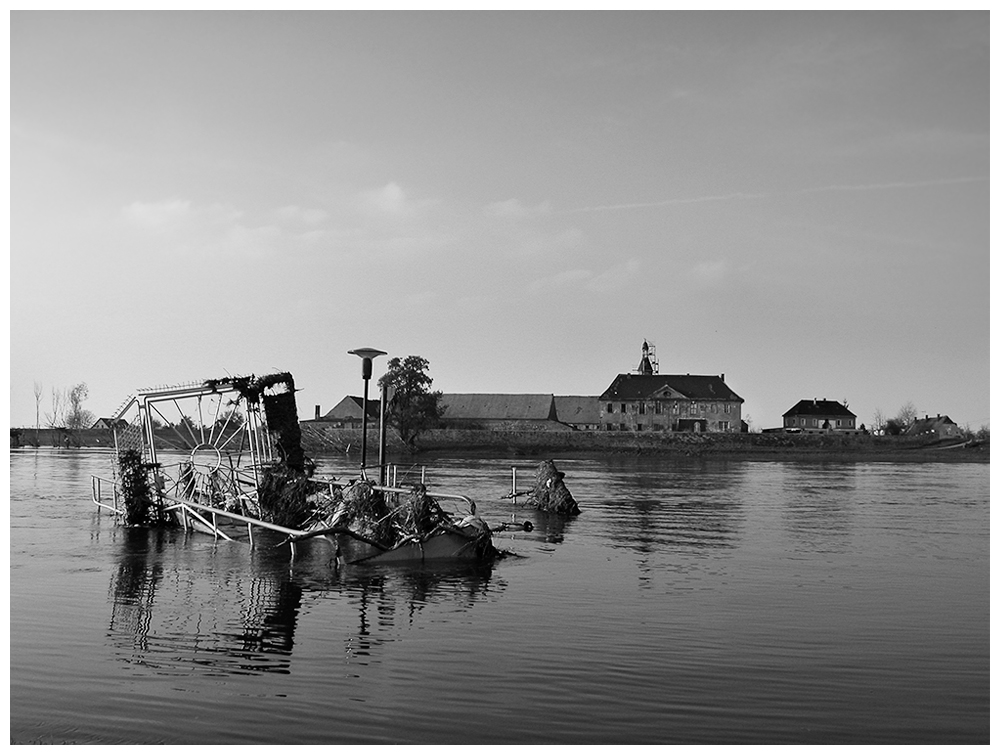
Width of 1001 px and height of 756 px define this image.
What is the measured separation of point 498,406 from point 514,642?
115462 millimetres

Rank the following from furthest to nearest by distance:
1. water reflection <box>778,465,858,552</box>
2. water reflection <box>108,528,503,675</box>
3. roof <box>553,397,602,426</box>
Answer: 1. roof <box>553,397,602,426</box>
2. water reflection <box>778,465,858,552</box>
3. water reflection <box>108,528,503,675</box>

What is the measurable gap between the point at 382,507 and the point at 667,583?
5963mm

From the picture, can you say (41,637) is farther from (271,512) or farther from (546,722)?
(271,512)

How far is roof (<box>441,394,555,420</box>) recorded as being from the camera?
127m

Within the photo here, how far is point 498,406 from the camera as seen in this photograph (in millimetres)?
128500

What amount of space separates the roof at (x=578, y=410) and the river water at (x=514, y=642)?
343ft

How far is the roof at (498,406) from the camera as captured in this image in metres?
127

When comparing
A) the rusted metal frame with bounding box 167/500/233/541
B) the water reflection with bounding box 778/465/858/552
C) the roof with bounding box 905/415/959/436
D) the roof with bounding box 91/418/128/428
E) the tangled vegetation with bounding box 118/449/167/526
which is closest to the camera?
the rusted metal frame with bounding box 167/500/233/541

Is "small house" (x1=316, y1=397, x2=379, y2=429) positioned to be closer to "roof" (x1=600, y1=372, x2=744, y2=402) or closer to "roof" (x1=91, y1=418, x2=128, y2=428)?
"roof" (x1=600, y1=372, x2=744, y2=402)

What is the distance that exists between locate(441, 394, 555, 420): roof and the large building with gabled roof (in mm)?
7733

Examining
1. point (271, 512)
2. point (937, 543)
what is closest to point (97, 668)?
point (271, 512)

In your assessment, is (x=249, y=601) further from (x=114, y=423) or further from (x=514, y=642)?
(x=114, y=423)

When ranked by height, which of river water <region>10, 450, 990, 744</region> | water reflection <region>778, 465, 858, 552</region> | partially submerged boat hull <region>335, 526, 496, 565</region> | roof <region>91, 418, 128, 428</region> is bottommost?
water reflection <region>778, 465, 858, 552</region>

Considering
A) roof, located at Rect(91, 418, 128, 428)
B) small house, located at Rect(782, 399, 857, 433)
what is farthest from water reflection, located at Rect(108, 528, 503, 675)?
small house, located at Rect(782, 399, 857, 433)
